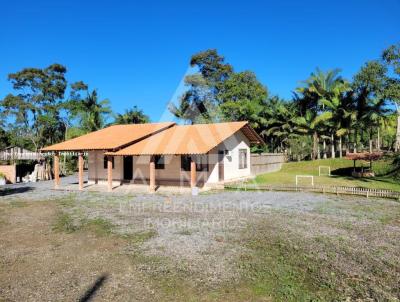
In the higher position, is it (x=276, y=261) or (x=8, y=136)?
(x=8, y=136)

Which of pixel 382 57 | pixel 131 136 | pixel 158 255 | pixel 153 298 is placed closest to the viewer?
pixel 153 298

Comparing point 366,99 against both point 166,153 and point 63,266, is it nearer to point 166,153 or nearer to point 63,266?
point 166,153

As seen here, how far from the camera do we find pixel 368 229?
34.4ft

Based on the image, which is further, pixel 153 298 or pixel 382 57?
pixel 382 57

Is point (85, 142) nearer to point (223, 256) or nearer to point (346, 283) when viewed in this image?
point (223, 256)

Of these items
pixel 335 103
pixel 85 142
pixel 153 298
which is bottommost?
pixel 153 298

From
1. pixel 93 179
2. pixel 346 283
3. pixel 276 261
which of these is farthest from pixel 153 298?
pixel 93 179

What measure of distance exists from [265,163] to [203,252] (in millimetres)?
24510

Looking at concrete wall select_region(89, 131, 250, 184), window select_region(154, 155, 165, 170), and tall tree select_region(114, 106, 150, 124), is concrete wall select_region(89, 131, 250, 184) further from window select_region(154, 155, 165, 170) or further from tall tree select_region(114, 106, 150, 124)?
tall tree select_region(114, 106, 150, 124)

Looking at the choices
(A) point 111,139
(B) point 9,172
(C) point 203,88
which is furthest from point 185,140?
(C) point 203,88

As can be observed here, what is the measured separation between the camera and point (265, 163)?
31906 millimetres

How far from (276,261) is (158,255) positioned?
2992 millimetres

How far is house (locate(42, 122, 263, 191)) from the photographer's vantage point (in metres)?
20.9

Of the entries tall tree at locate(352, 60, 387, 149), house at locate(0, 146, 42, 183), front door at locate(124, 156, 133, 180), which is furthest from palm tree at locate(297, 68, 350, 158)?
house at locate(0, 146, 42, 183)
